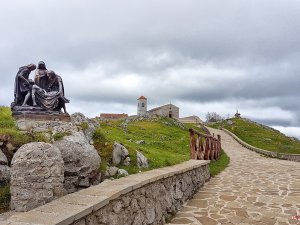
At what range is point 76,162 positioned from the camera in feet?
18.5

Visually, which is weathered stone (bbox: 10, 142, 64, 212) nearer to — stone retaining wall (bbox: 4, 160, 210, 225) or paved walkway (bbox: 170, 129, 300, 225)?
stone retaining wall (bbox: 4, 160, 210, 225)

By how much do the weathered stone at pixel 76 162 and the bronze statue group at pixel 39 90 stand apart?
2.66m

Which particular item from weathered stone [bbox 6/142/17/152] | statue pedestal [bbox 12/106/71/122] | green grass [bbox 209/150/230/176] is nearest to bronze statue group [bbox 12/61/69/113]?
statue pedestal [bbox 12/106/71/122]

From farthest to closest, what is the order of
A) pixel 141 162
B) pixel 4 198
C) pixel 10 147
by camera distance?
pixel 141 162, pixel 10 147, pixel 4 198

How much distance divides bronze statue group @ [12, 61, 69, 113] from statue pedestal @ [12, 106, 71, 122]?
12 cm

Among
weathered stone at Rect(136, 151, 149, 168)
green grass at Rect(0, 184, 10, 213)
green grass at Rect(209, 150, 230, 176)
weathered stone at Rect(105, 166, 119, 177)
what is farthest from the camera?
green grass at Rect(209, 150, 230, 176)

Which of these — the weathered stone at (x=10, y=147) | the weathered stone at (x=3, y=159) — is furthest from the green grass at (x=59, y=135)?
the weathered stone at (x=3, y=159)

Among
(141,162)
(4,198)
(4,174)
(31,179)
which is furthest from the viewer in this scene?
(141,162)

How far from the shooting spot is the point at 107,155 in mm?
7340

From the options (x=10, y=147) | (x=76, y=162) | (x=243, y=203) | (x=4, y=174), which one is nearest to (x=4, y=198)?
(x=4, y=174)

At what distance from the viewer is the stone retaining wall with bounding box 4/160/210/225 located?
340 cm

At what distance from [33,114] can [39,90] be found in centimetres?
65

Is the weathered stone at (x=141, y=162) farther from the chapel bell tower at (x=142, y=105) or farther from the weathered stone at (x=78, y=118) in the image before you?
the chapel bell tower at (x=142, y=105)

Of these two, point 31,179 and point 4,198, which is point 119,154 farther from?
point 31,179
